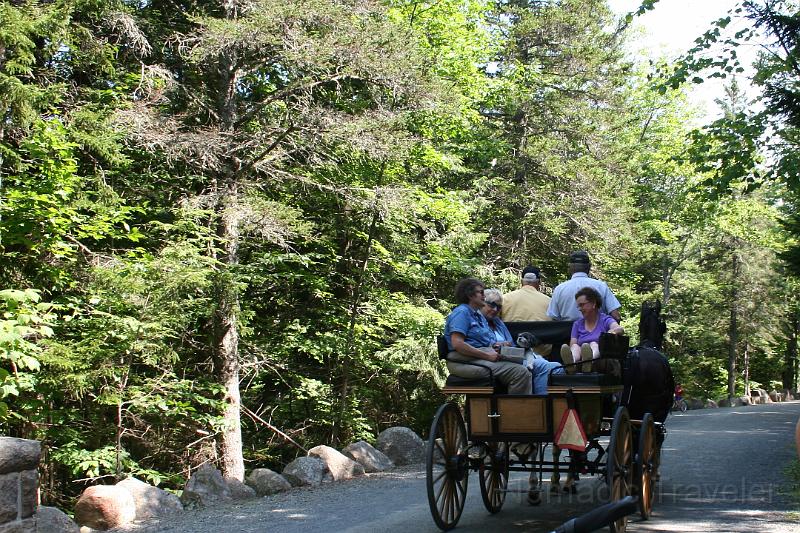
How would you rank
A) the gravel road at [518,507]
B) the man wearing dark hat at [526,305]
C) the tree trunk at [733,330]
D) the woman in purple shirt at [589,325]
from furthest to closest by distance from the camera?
the tree trunk at [733,330], the man wearing dark hat at [526,305], the woman in purple shirt at [589,325], the gravel road at [518,507]

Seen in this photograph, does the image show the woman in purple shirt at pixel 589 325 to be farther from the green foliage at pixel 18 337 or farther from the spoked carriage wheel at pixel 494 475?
the green foliage at pixel 18 337

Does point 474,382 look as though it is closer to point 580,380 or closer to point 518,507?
point 580,380

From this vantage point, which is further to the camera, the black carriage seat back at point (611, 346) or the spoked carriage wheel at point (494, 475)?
the spoked carriage wheel at point (494, 475)

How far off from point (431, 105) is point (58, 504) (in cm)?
941

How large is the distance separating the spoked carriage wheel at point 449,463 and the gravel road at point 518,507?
28 cm

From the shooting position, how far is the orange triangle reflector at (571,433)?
6.79 m

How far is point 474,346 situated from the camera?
7.46m

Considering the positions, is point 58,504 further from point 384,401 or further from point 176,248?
point 384,401

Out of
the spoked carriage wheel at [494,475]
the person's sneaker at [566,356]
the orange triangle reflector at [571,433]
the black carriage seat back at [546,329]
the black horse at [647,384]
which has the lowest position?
the spoked carriage wheel at [494,475]

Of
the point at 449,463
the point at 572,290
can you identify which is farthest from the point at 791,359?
the point at 449,463

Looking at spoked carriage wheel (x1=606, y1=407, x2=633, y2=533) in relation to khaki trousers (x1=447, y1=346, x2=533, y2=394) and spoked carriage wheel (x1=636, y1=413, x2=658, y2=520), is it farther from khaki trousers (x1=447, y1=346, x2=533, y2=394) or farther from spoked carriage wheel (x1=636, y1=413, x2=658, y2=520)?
khaki trousers (x1=447, y1=346, x2=533, y2=394)

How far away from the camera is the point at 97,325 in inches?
475

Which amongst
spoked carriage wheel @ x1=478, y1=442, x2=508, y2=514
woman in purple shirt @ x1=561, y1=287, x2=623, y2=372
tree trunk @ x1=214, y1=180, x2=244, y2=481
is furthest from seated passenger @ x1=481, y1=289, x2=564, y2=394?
tree trunk @ x1=214, y1=180, x2=244, y2=481

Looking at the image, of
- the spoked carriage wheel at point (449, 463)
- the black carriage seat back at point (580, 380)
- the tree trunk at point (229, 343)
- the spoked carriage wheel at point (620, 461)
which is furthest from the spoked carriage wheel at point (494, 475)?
the tree trunk at point (229, 343)
